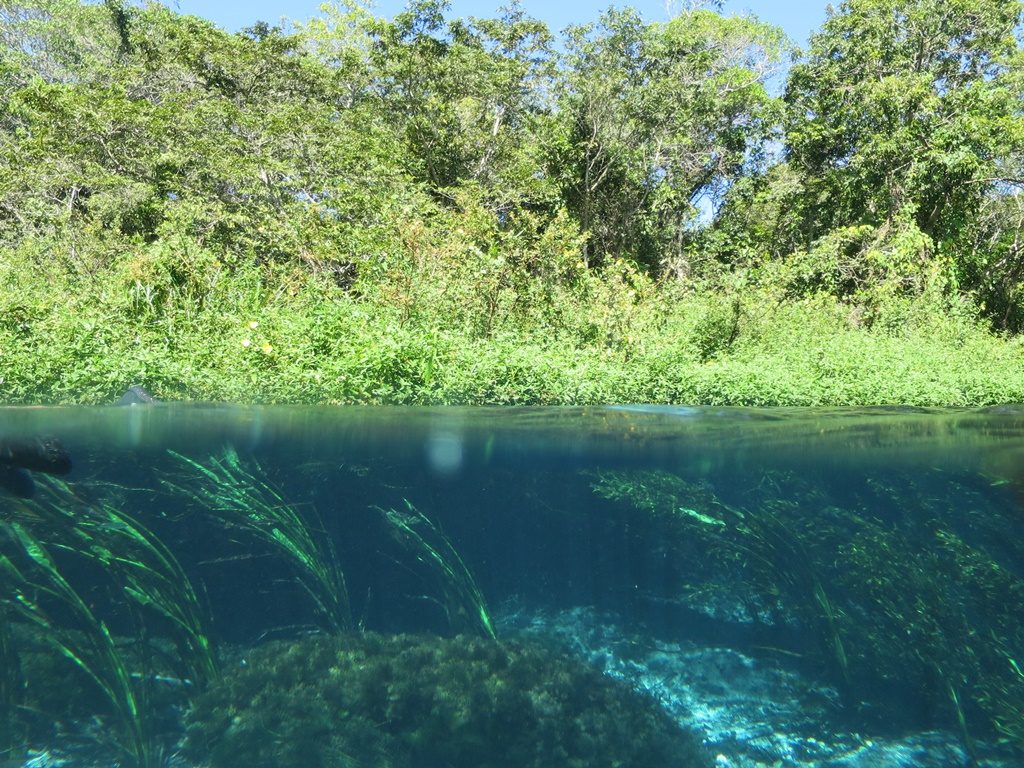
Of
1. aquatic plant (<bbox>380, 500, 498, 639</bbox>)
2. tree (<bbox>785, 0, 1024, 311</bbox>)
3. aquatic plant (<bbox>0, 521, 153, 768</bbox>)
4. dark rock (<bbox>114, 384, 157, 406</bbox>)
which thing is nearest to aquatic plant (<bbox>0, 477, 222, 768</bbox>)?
aquatic plant (<bbox>0, 521, 153, 768</bbox>)

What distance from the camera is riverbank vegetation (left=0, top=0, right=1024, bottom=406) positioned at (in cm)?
1359

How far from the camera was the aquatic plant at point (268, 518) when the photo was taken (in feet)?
31.8

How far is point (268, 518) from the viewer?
10.5 metres

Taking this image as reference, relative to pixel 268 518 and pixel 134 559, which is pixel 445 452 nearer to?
pixel 268 518

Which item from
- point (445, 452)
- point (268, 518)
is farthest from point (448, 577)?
point (445, 452)

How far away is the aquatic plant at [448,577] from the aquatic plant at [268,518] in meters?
0.86

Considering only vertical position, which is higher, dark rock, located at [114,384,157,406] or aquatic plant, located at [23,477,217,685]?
dark rock, located at [114,384,157,406]

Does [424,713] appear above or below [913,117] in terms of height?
below

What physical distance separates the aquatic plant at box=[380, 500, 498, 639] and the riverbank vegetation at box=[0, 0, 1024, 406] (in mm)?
1743

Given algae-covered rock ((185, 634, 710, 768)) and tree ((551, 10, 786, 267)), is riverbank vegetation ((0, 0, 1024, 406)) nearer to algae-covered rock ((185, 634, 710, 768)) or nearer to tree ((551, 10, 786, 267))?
tree ((551, 10, 786, 267))

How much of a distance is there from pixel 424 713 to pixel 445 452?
568 cm

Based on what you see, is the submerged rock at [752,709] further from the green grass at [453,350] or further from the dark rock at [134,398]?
the dark rock at [134,398]

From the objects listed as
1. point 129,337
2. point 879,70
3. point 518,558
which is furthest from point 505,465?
point 879,70

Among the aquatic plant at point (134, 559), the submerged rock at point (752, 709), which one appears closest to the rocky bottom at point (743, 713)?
the submerged rock at point (752, 709)
